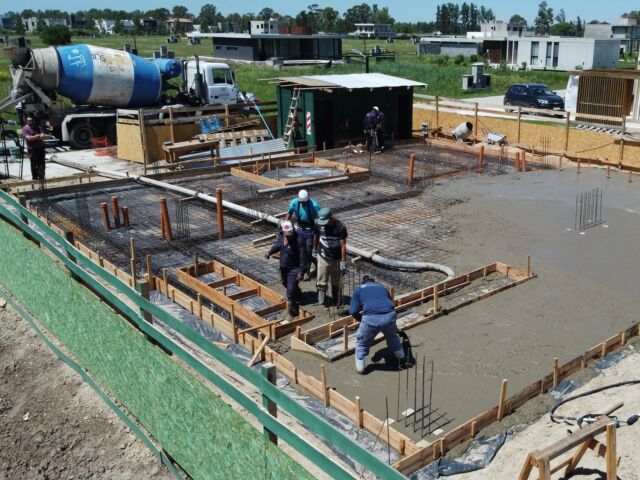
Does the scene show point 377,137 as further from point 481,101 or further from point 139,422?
point 481,101

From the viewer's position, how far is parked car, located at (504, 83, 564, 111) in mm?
31219

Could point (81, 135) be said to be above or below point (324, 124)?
below

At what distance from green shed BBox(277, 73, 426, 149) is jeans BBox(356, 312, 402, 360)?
1292cm

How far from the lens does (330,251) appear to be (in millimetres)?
8734

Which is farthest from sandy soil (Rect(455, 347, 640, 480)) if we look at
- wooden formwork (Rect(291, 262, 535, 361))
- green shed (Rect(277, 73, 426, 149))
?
green shed (Rect(277, 73, 426, 149))

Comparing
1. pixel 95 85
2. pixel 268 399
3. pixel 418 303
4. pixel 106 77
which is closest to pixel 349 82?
pixel 106 77

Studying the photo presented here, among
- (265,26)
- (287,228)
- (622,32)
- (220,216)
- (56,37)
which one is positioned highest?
(265,26)

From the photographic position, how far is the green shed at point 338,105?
20.1 meters

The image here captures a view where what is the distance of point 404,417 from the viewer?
6.56 metres

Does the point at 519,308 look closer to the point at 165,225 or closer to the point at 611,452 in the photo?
the point at 611,452

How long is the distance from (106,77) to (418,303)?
1628cm

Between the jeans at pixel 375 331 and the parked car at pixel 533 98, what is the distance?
1054 inches

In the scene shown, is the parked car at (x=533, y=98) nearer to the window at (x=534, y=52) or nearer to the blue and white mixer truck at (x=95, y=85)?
the blue and white mixer truck at (x=95, y=85)

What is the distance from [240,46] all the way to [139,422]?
66477 millimetres
